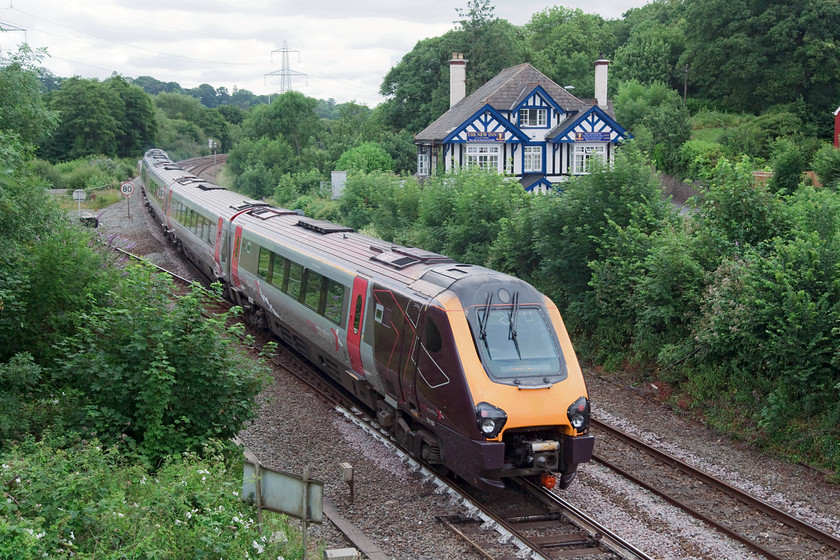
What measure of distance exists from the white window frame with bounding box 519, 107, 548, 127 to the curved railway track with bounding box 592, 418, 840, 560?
1110 inches

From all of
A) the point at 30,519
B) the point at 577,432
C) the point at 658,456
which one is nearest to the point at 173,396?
the point at 30,519

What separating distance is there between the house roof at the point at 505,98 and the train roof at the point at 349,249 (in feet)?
56.5

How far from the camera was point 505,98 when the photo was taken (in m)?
38.0

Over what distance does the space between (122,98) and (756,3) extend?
178 feet

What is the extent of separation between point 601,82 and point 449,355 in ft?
118

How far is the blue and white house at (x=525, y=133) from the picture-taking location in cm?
3666

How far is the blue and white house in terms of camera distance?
3666 cm

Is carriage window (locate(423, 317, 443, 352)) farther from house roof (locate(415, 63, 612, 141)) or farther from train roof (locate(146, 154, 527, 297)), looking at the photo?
house roof (locate(415, 63, 612, 141))

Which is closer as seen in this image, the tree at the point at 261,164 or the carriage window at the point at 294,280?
the carriage window at the point at 294,280

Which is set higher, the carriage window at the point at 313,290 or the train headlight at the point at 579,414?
the carriage window at the point at 313,290

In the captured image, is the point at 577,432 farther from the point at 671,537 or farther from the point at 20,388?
the point at 20,388

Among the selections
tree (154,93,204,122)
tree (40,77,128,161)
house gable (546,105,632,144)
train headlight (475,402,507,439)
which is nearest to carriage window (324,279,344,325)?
train headlight (475,402,507,439)

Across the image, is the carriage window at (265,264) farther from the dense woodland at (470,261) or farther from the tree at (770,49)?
the tree at (770,49)

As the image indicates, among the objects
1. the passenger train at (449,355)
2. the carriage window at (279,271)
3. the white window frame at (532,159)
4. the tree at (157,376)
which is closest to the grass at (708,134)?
the white window frame at (532,159)
